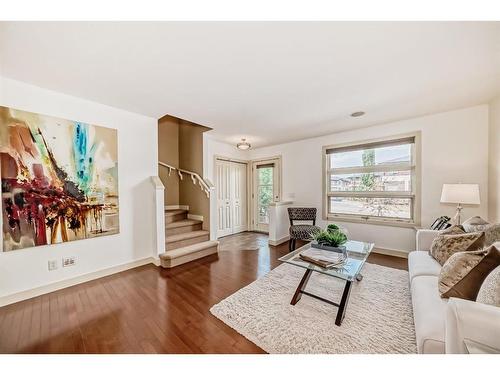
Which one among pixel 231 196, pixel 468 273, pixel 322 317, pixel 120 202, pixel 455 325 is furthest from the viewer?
pixel 231 196

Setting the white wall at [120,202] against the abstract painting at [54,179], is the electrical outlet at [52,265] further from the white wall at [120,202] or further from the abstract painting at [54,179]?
the abstract painting at [54,179]

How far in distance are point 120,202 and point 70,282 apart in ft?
3.67

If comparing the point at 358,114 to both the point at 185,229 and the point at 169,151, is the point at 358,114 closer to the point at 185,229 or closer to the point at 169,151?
the point at 185,229

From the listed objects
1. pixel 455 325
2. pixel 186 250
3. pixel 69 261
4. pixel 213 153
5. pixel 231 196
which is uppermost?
pixel 213 153

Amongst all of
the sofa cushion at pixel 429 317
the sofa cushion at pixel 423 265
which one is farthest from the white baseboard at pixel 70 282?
the sofa cushion at pixel 423 265

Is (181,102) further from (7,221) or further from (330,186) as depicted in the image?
(330,186)

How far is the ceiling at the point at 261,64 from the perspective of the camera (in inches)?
55.4

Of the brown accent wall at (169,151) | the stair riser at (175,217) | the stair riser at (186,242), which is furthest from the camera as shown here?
the brown accent wall at (169,151)

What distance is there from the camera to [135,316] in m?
1.84

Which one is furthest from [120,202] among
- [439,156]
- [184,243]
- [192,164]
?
[439,156]

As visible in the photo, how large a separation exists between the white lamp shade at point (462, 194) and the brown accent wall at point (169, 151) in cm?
487

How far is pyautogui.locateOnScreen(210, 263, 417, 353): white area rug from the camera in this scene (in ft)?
4.83

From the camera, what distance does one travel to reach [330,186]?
14.0 ft

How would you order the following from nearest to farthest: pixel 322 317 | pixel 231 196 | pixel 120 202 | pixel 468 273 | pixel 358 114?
pixel 468 273
pixel 322 317
pixel 120 202
pixel 358 114
pixel 231 196
